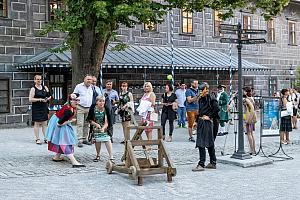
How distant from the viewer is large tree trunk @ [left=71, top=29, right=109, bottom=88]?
1286cm

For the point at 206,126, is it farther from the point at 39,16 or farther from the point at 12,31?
the point at 39,16

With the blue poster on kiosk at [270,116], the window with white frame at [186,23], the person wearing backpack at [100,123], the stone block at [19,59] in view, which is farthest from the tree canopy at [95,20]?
the window with white frame at [186,23]

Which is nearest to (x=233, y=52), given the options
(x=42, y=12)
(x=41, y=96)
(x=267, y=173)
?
(x=42, y=12)

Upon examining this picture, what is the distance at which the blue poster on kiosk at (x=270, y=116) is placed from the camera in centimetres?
1102

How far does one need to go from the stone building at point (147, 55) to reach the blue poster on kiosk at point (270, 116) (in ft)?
13.7

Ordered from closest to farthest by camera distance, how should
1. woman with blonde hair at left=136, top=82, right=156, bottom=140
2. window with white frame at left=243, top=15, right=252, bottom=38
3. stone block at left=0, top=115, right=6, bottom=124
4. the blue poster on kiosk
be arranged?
the blue poster on kiosk → woman with blonde hair at left=136, top=82, right=156, bottom=140 → stone block at left=0, top=115, right=6, bottom=124 → window with white frame at left=243, top=15, right=252, bottom=38

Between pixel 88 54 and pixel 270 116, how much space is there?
5.30m

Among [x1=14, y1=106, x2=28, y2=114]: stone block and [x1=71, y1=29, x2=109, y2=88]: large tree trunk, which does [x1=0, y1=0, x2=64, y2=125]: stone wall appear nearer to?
[x1=14, y1=106, x2=28, y2=114]: stone block

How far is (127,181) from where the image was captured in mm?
7961

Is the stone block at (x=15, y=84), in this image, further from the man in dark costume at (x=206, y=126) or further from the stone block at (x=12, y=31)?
the man in dark costume at (x=206, y=126)

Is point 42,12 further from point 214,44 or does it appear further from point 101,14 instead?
point 214,44

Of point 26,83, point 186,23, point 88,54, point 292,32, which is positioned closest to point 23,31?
point 26,83

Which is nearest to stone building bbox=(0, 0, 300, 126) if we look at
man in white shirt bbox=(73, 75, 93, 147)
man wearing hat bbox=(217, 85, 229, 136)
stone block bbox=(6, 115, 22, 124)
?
stone block bbox=(6, 115, 22, 124)

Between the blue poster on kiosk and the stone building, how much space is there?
13.7ft
